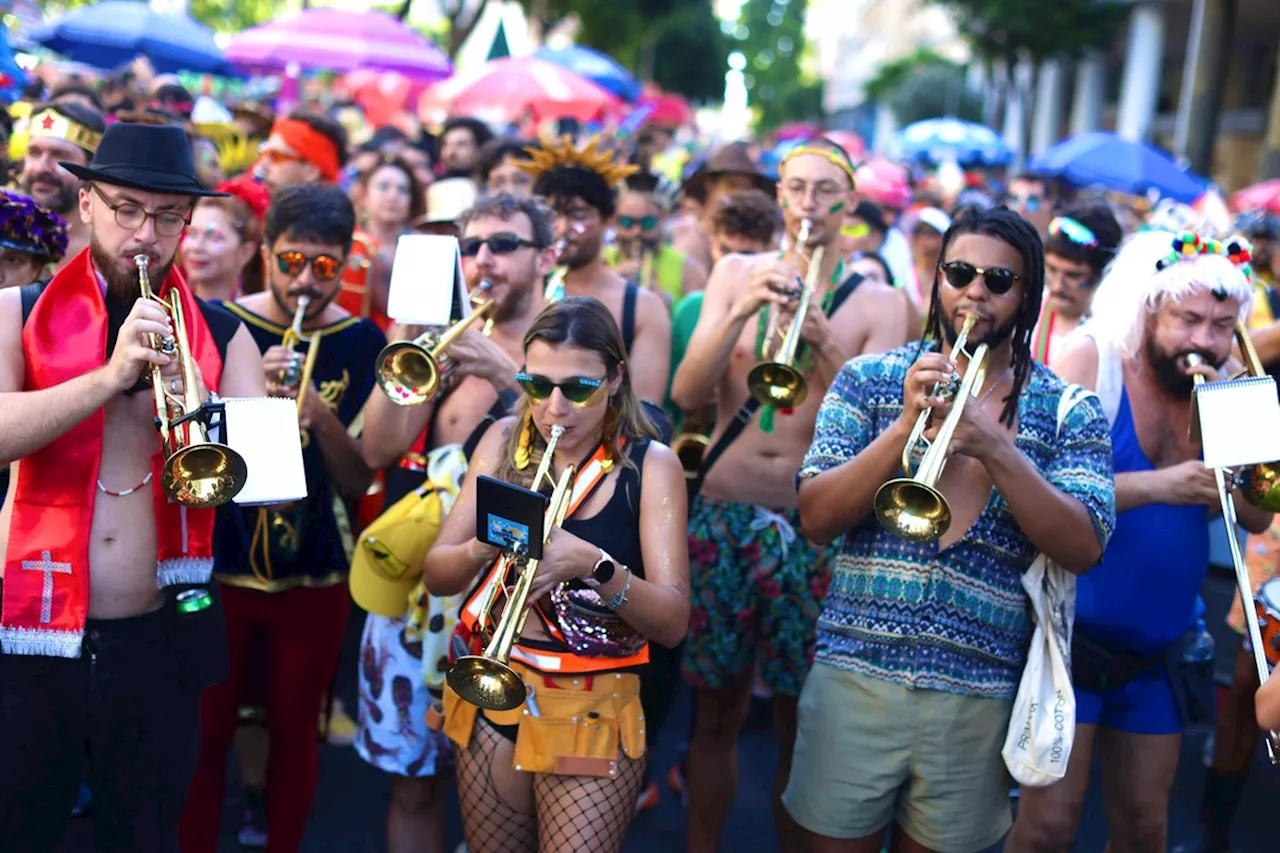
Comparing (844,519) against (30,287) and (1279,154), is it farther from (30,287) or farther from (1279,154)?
(1279,154)

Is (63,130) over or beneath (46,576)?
over

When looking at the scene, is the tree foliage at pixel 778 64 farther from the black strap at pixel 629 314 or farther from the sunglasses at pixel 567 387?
the sunglasses at pixel 567 387

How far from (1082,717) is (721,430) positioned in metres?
1.65

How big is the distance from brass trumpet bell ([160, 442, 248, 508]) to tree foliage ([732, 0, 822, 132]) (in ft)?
238

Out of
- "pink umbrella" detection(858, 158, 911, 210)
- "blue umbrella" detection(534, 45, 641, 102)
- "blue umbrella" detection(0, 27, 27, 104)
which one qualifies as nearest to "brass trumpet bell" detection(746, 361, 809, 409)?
"blue umbrella" detection(0, 27, 27, 104)

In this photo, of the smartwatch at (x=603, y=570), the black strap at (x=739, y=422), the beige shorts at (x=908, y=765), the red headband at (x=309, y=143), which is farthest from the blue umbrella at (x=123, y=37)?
the beige shorts at (x=908, y=765)

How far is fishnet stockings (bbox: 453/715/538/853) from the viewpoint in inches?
128

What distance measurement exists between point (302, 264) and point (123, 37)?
11419 millimetres

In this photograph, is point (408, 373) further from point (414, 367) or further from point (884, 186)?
point (884, 186)

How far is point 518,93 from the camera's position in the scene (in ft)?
42.4

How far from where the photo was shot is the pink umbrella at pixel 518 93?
13.0 m

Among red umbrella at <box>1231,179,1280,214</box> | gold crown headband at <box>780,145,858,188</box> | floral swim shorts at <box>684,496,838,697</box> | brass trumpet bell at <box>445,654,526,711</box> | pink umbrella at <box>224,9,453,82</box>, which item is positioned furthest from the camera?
pink umbrella at <box>224,9,453,82</box>

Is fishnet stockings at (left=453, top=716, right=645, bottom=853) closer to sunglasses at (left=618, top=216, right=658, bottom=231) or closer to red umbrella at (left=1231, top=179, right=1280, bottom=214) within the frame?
sunglasses at (left=618, top=216, right=658, bottom=231)

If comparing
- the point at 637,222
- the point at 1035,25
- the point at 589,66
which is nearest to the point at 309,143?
the point at 637,222
